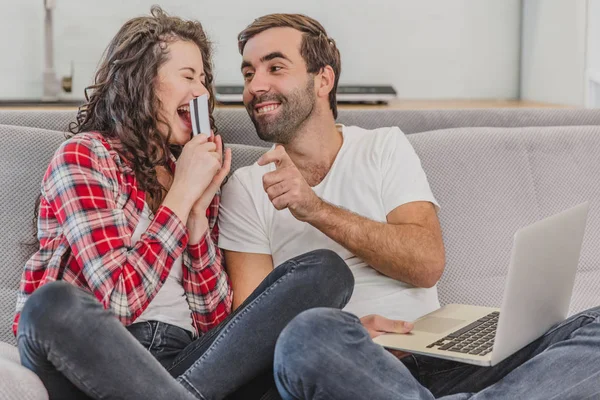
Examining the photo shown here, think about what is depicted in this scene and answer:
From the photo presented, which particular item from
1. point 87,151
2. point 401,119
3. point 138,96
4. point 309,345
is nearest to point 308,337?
point 309,345

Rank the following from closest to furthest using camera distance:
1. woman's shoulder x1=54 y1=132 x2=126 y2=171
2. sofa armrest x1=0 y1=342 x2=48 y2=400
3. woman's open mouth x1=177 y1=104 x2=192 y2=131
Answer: sofa armrest x1=0 y1=342 x2=48 y2=400 < woman's shoulder x1=54 y1=132 x2=126 y2=171 < woman's open mouth x1=177 y1=104 x2=192 y2=131

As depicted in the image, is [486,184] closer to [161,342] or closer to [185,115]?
[185,115]

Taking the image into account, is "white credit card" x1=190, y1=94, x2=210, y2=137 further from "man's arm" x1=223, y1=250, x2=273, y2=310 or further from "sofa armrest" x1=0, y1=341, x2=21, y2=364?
"sofa armrest" x1=0, y1=341, x2=21, y2=364

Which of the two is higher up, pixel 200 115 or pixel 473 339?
pixel 200 115

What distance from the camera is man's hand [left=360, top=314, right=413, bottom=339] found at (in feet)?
5.42

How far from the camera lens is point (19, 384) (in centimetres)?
131

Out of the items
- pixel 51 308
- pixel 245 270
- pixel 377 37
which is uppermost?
pixel 377 37

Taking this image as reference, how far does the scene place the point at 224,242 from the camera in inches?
75.7

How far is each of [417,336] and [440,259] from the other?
0.27 metres

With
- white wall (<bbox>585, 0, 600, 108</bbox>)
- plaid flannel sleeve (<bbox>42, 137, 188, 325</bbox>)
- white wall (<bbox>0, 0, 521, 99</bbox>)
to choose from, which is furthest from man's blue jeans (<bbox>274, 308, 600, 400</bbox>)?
white wall (<bbox>0, 0, 521, 99</bbox>)

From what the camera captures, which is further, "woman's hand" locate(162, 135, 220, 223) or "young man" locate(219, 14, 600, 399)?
"woman's hand" locate(162, 135, 220, 223)

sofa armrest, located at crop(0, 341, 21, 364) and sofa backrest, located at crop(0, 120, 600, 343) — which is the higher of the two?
sofa backrest, located at crop(0, 120, 600, 343)

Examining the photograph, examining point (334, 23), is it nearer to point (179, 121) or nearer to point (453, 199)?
point (453, 199)

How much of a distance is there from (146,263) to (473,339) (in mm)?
587
